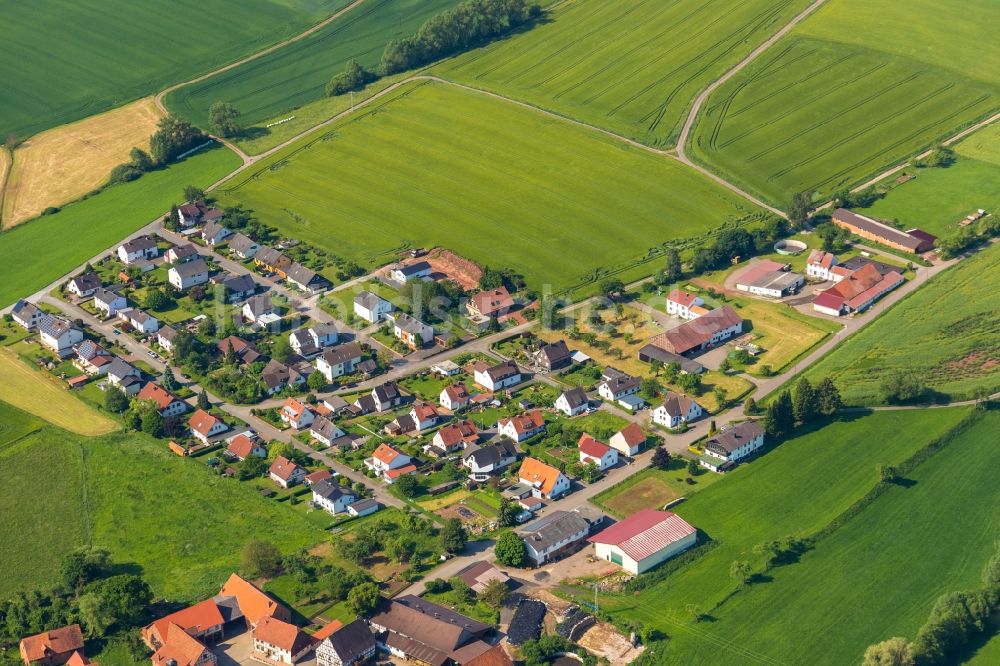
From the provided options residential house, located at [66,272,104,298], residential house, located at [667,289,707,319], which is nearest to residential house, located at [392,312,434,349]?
residential house, located at [667,289,707,319]

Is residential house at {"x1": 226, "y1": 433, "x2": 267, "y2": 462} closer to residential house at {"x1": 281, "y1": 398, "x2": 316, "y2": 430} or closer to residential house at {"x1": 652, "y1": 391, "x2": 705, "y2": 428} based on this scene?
residential house at {"x1": 281, "y1": 398, "x2": 316, "y2": 430}

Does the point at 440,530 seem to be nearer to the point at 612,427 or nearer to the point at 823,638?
the point at 612,427

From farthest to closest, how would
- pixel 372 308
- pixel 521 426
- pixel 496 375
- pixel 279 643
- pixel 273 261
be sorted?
pixel 273 261 → pixel 372 308 → pixel 496 375 → pixel 521 426 → pixel 279 643

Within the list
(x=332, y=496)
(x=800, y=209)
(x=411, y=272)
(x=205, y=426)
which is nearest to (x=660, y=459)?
(x=332, y=496)

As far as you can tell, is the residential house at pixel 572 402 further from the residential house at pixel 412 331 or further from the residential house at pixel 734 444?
the residential house at pixel 412 331

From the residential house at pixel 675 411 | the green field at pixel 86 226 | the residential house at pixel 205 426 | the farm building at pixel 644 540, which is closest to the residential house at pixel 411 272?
the residential house at pixel 205 426

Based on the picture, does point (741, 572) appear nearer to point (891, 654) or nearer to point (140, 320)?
point (891, 654)
